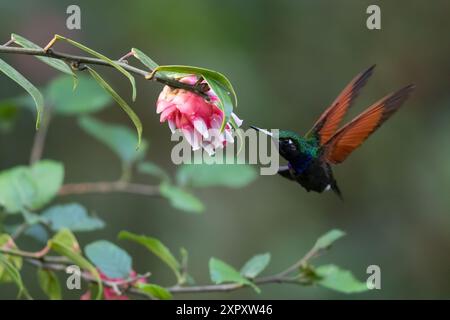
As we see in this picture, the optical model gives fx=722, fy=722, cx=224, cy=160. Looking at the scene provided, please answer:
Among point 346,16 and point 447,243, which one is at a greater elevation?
point 346,16

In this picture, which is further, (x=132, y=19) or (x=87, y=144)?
(x=87, y=144)

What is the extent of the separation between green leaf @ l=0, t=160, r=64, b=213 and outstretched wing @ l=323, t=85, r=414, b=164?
602 mm

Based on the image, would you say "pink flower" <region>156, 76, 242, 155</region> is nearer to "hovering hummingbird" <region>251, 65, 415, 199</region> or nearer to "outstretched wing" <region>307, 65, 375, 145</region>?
"hovering hummingbird" <region>251, 65, 415, 199</region>

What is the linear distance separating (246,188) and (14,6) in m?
1.34

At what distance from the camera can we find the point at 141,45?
3.04 metres

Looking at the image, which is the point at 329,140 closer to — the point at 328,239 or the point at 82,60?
the point at 328,239

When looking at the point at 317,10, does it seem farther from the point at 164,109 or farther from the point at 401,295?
the point at 164,109

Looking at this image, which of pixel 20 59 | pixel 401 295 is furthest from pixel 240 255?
pixel 20 59

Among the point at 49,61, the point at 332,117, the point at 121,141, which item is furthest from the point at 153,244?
the point at 121,141

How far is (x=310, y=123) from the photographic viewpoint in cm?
317

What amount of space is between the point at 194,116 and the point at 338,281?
0.64 metres

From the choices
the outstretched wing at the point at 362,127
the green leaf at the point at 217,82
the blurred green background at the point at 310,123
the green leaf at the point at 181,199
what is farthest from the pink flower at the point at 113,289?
the blurred green background at the point at 310,123

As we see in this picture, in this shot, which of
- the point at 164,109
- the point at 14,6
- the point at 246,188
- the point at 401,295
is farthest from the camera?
the point at 246,188

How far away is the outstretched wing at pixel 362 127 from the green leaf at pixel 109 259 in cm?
45
